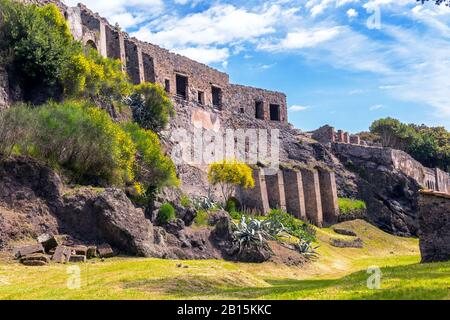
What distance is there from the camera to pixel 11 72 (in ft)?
75.2

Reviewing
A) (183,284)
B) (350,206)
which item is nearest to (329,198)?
(350,206)

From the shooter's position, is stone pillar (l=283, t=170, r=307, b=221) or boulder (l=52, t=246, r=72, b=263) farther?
stone pillar (l=283, t=170, r=307, b=221)

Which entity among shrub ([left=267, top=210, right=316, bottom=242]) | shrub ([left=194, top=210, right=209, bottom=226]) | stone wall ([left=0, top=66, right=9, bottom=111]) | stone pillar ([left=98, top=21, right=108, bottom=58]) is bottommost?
shrub ([left=267, top=210, right=316, bottom=242])

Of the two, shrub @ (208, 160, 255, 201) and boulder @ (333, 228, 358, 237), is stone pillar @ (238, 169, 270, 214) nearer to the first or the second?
shrub @ (208, 160, 255, 201)

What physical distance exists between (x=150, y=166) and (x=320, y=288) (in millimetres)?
12473

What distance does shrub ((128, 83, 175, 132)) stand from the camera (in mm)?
29531

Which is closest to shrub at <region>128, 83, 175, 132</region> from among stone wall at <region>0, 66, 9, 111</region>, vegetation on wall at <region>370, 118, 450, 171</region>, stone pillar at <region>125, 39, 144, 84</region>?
stone pillar at <region>125, 39, 144, 84</region>

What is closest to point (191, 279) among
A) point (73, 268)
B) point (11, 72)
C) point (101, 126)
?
point (73, 268)

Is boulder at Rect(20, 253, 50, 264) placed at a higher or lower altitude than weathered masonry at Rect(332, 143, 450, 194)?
lower

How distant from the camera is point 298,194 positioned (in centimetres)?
3925

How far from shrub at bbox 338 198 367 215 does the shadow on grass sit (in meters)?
27.7

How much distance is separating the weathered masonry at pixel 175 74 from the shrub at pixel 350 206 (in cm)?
975

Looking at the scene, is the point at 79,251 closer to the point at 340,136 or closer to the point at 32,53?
the point at 32,53
